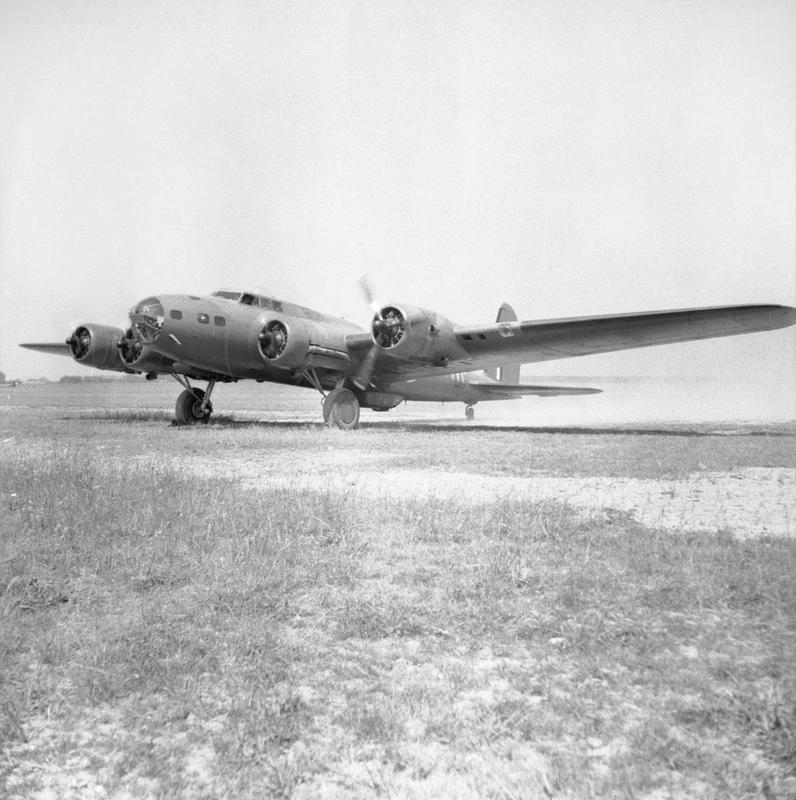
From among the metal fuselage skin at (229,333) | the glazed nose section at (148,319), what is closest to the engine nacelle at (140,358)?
the metal fuselage skin at (229,333)

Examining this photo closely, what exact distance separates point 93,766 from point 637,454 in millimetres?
10580

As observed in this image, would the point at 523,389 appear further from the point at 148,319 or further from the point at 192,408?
the point at 148,319

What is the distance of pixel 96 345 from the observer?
20.5 m

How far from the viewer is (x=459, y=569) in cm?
449

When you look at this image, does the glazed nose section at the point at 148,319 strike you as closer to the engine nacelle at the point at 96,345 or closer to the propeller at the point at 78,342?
the engine nacelle at the point at 96,345

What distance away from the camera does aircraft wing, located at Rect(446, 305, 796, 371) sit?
529 inches

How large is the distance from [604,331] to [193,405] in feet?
39.8

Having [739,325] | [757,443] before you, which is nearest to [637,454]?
[757,443]

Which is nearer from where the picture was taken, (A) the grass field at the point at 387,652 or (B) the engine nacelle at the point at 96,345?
(A) the grass field at the point at 387,652

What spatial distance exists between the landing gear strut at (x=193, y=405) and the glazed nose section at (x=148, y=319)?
3799mm

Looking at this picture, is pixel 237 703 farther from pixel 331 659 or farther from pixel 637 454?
pixel 637 454

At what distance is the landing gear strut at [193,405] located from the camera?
19453 millimetres

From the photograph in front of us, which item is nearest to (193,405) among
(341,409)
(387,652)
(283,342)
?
(283,342)

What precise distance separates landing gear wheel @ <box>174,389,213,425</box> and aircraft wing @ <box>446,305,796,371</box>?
771cm
